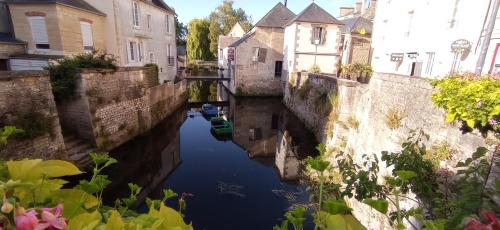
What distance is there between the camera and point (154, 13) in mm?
19969

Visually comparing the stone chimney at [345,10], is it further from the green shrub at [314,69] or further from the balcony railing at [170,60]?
the balcony railing at [170,60]

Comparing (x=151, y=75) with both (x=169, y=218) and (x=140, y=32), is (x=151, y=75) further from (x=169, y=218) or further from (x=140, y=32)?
(x=169, y=218)

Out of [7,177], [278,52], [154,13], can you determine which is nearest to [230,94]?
[278,52]

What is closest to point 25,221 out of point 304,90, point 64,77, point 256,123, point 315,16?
point 64,77

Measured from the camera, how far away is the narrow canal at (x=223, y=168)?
8047 millimetres

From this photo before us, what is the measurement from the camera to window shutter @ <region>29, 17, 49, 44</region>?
1270 centimetres

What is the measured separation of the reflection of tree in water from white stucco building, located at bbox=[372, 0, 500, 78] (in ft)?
57.1

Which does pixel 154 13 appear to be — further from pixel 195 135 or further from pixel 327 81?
pixel 327 81

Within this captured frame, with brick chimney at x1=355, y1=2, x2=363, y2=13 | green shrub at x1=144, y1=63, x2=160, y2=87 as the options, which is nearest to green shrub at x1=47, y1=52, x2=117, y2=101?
green shrub at x1=144, y1=63, x2=160, y2=87

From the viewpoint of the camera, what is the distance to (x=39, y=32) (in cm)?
1286

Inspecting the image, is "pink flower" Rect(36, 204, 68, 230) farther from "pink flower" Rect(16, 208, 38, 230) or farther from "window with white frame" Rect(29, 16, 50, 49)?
"window with white frame" Rect(29, 16, 50, 49)

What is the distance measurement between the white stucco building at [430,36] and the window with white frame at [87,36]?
16.9 metres

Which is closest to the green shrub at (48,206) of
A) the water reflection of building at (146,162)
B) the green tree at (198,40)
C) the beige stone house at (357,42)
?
the water reflection of building at (146,162)

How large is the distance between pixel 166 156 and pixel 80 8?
917 cm
